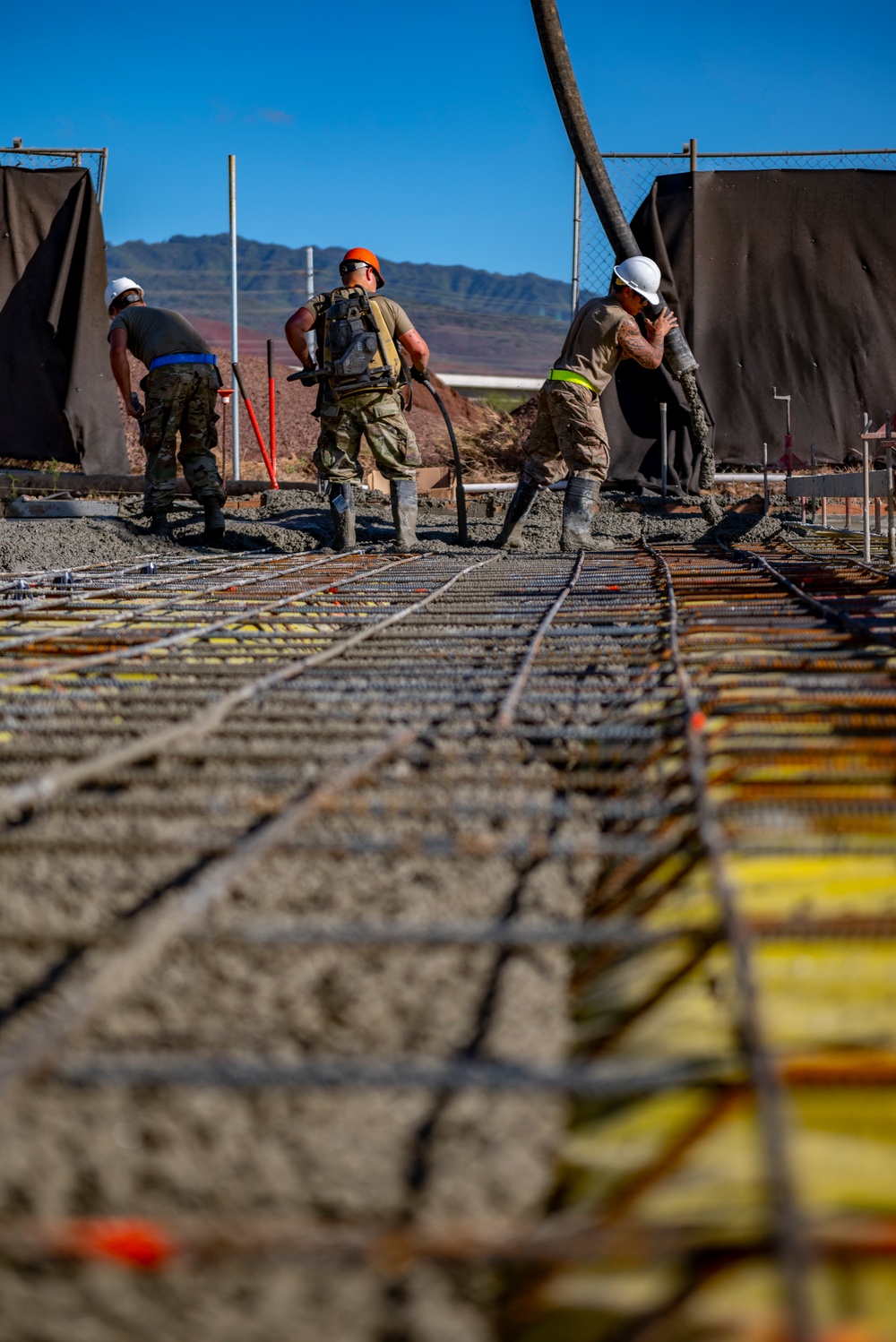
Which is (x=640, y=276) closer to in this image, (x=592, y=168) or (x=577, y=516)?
(x=577, y=516)

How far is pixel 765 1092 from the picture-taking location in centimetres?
94

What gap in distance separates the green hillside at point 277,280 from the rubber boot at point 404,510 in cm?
5811

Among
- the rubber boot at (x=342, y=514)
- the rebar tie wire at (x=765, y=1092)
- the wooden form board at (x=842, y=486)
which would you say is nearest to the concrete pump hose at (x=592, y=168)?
the wooden form board at (x=842, y=486)

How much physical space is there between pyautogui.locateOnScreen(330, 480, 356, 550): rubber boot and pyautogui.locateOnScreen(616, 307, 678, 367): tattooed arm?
1.53 meters

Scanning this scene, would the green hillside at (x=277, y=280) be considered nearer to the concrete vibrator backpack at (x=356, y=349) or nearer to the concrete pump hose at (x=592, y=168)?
the concrete pump hose at (x=592, y=168)

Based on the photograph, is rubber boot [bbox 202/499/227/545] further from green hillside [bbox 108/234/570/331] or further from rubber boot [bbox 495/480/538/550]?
green hillside [bbox 108/234/570/331]

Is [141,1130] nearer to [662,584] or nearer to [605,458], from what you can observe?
[662,584]

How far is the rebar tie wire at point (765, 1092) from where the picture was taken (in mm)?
759

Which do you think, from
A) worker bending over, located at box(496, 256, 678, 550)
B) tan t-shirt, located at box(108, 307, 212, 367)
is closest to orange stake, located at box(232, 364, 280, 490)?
tan t-shirt, located at box(108, 307, 212, 367)

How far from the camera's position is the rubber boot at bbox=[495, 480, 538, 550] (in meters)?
6.18

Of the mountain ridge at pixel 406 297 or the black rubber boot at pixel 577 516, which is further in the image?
the mountain ridge at pixel 406 297

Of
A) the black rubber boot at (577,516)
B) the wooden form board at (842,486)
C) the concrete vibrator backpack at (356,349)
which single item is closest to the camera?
the wooden form board at (842,486)

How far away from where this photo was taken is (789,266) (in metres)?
9.86

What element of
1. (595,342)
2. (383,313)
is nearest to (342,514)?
(383,313)
